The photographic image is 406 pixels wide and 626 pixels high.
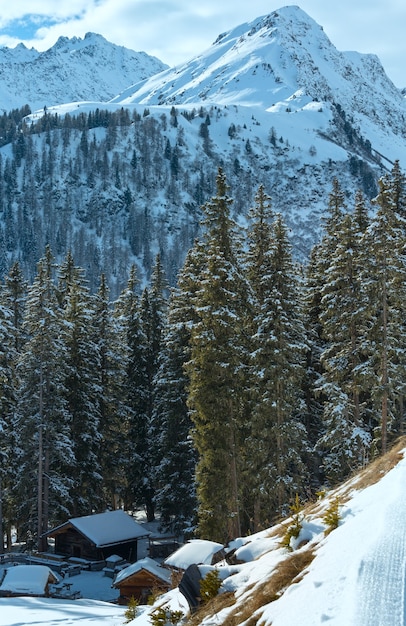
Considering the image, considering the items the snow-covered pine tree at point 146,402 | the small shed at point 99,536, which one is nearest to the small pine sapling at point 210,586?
the small shed at point 99,536

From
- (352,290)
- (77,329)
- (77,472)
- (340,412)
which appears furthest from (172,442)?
(352,290)

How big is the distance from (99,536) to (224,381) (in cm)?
1549

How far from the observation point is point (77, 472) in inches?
1469

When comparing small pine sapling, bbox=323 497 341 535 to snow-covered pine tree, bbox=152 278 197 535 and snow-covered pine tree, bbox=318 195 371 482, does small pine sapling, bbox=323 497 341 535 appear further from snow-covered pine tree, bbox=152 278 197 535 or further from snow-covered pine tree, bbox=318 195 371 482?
snow-covered pine tree, bbox=152 278 197 535

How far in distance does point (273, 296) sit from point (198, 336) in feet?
13.1

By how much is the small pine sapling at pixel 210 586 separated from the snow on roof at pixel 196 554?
10.00 feet

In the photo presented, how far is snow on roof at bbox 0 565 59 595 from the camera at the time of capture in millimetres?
26500

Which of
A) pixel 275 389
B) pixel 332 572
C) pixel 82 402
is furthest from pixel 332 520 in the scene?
pixel 82 402

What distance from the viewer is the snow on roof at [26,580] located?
2650 centimetres

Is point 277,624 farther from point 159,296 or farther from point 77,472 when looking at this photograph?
point 159,296

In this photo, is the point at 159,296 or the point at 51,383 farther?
the point at 159,296

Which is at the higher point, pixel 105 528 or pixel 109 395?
pixel 109 395

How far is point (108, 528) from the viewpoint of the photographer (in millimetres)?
35906

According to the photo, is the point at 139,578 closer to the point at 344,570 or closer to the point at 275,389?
the point at 275,389
